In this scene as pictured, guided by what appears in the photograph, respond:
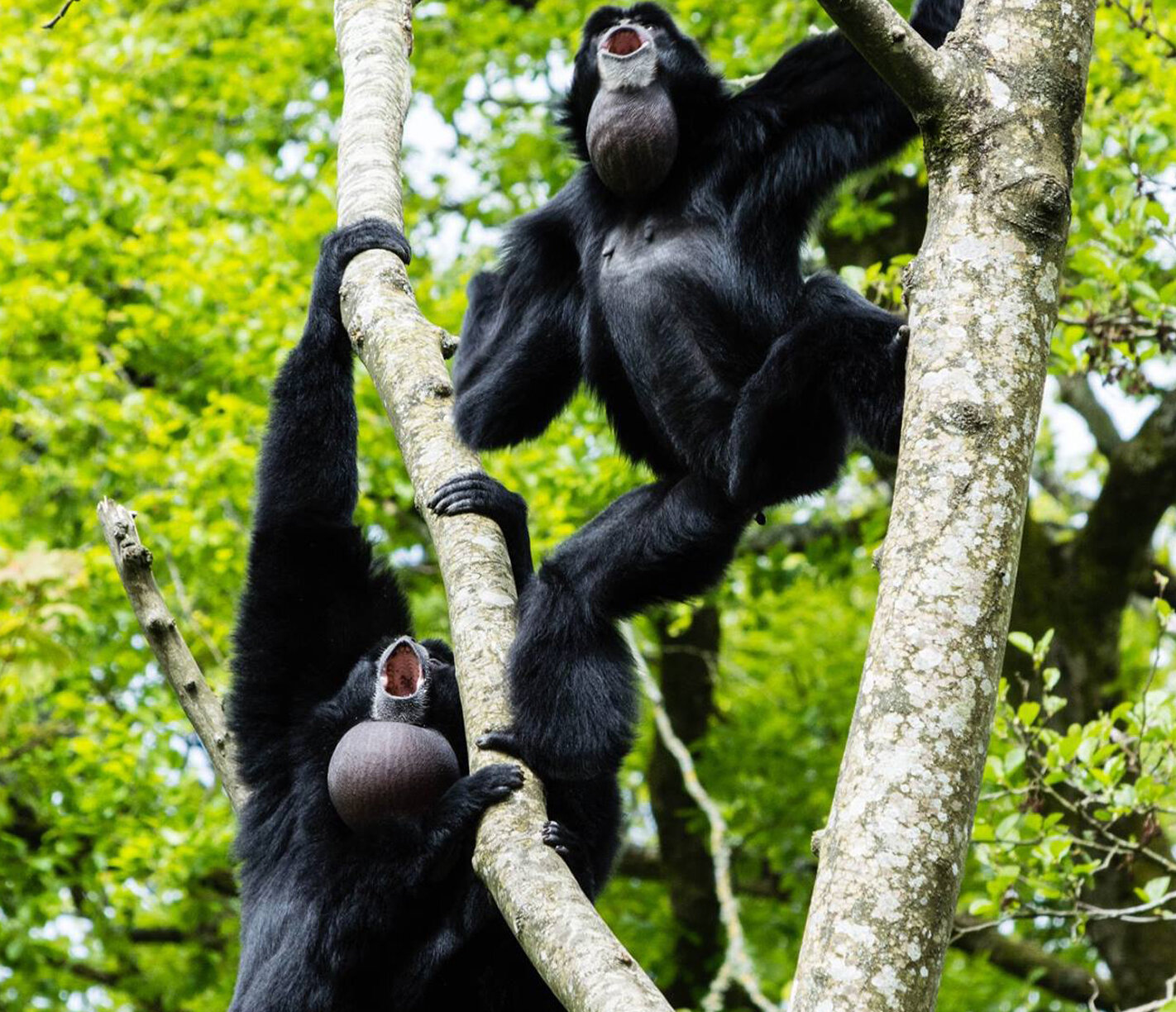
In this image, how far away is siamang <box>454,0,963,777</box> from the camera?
4.53m

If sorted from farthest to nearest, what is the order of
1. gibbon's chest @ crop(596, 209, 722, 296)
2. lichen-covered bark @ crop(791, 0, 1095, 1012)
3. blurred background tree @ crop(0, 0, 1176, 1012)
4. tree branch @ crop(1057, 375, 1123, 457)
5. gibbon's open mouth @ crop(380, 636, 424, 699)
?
tree branch @ crop(1057, 375, 1123, 457)
blurred background tree @ crop(0, 0, 1176, 1012)
gibbon's open mouth @ crop(380, 636, 424, 699)
gibbon's chest @ crop(596, 209, 722, 296)
lichen-covered bark @ crop(791, 0, 1095, 1012)

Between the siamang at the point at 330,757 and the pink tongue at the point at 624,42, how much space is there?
3.65 ft

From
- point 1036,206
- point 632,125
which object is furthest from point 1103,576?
point 1036,206

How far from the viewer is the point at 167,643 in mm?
4922

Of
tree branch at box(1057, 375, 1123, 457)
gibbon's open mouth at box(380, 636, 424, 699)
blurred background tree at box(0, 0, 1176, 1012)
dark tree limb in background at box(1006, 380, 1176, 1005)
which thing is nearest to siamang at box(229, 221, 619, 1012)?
gibbon's open mouth at box(380, 636, 424, 699)

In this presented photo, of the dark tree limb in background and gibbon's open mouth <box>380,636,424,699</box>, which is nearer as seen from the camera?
gibbon's open mouth <box>380,636,424,699</box>

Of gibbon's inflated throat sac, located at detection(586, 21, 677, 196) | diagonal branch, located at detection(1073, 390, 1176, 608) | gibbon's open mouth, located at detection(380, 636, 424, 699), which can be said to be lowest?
gibbon's open mouth, located at detection(380, 636, 424, 699)

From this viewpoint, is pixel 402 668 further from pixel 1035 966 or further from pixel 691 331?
pixel 1035 966

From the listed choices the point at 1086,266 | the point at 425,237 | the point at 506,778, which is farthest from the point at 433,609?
the point at 506,778

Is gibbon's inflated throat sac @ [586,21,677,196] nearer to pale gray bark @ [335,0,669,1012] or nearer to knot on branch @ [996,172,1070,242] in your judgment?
pale gray bark @ [335,0,669,1012]

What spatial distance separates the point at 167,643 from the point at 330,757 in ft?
2.47

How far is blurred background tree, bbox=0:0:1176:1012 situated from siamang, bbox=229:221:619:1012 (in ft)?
11.1

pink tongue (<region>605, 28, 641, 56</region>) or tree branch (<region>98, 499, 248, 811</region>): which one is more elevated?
pink tongue (<region>605, 28, 641, 56</region>)

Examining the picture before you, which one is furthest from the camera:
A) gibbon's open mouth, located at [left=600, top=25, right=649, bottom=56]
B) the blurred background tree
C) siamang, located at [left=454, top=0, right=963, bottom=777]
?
the blurred background tree
